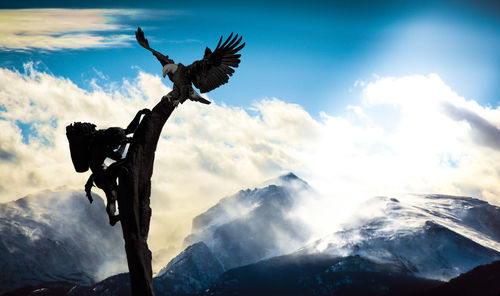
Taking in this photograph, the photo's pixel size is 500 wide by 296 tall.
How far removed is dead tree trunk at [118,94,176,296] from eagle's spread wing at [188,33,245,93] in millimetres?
1387

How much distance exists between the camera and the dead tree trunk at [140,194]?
9.39 metres

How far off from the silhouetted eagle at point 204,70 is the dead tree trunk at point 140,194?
0.77m

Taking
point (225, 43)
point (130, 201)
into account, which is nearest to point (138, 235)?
point (130, 201)

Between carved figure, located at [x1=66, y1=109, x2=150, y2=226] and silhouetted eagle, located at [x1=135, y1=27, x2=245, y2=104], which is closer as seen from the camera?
carved figure, located at [x1=66, y1=109, x2=150, y2=226]

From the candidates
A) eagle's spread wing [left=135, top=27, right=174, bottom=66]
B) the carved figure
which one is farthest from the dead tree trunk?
eagle's spread wing [left=135, top=27, right=174, bottom=66]

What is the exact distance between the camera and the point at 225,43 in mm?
11859

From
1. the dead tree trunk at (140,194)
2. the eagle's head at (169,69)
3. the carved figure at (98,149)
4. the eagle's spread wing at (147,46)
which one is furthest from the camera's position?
the eagle's spread wing at (147,46)

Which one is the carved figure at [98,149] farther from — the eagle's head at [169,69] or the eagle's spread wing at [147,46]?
A: the eagle's spread wing at [147,46]

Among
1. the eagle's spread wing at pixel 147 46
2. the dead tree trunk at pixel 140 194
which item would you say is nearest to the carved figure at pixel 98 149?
the dead tree trunk at pixel 140 194

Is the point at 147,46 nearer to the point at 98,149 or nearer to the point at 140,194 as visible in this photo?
the point at 98,149

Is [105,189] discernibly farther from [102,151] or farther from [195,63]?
[195,63]

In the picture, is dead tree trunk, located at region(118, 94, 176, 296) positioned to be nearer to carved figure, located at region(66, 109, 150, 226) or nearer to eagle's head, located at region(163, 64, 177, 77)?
carved figure, located at region(66, 109, 150, 226)

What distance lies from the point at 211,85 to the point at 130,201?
4.31m

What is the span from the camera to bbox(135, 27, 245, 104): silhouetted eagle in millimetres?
11359
